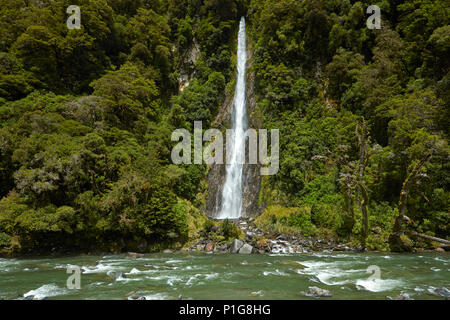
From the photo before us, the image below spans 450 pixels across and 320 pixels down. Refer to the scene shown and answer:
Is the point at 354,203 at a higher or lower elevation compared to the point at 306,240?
higher

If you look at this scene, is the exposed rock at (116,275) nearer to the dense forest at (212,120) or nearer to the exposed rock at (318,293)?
the dense forest at (212,120)

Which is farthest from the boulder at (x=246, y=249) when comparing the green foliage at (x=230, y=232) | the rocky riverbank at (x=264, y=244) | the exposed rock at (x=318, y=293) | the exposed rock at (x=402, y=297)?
the exposed rock at (x=402, y=297)

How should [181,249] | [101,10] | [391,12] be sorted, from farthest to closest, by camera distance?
[101,10] < [391,12] < [181,249]

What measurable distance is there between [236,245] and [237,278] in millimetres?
7204

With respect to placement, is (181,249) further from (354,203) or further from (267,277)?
(354,203)

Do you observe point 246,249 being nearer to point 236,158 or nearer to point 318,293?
point 318,293

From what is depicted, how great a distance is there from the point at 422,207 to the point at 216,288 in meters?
15.9

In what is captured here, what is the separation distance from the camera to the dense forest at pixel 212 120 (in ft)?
54.4

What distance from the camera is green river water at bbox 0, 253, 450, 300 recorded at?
25.8ft

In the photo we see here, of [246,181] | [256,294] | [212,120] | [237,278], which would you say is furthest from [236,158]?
[256,294]

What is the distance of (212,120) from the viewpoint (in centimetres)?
3344
